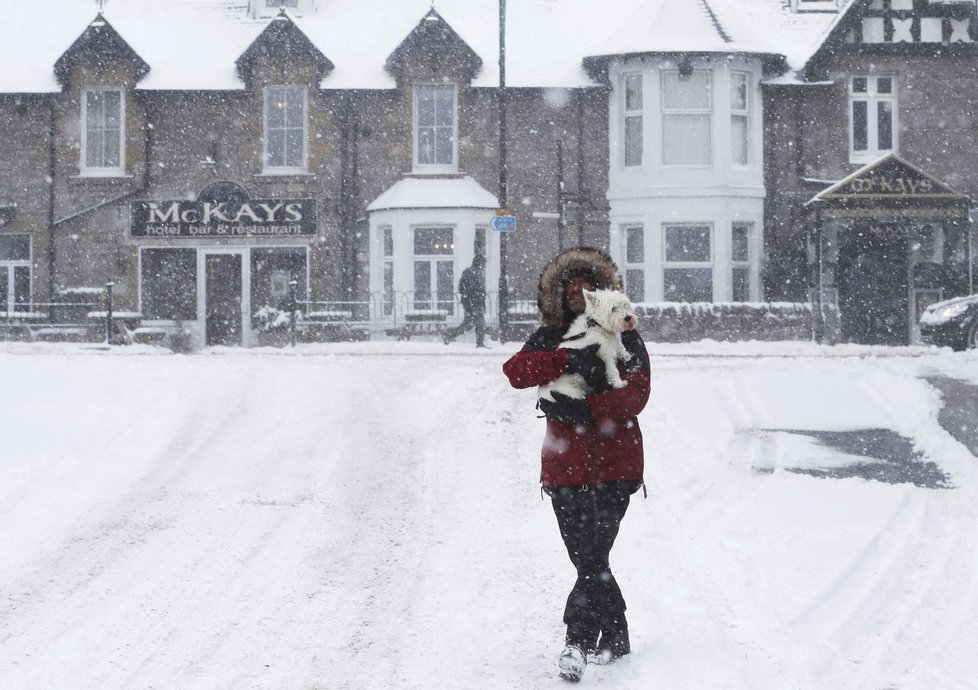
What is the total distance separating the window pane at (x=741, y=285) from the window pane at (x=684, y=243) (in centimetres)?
82

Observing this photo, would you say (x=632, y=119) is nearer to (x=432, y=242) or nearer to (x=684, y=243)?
(x=684, y=243)

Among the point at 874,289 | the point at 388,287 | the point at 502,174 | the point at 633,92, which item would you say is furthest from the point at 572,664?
the point at 874,289

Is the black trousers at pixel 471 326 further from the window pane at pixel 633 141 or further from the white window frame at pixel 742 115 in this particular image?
the white window frame at pixel 742 115

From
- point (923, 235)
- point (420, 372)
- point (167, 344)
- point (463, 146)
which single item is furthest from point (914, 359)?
point (167, 344)

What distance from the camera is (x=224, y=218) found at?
25.7m

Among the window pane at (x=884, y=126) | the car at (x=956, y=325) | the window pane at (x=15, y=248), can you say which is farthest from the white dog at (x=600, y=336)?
the window pane at (x=15, y=248)

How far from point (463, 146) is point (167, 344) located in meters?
7.59

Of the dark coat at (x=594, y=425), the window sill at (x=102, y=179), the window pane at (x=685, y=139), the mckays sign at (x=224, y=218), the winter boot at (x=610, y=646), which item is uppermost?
the window pane at (x=685, y=139)

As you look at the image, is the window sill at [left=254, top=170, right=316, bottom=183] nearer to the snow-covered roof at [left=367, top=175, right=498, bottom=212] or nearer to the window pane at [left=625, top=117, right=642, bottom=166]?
the snow-covered roof at [left=367, top=175, right=498, bottom=212]

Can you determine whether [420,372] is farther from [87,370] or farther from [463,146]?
[463,146]

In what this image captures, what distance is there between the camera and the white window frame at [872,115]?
84.0 ft

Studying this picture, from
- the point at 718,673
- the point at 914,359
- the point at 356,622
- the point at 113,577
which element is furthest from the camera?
the point at 914,359

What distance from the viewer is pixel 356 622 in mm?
5879

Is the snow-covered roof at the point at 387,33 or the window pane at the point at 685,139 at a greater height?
the snow-covered roof at the point at 387,33
